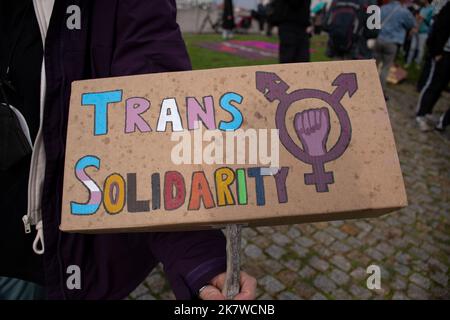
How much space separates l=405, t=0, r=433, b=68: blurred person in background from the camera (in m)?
7.39

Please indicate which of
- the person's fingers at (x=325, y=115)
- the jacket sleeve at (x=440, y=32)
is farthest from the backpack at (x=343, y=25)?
the person's fingers at (x=325, y=115)

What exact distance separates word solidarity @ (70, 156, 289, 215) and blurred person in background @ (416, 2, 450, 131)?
471 centimetres

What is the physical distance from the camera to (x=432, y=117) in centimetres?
561

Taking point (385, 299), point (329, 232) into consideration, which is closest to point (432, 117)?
point (329, 232)

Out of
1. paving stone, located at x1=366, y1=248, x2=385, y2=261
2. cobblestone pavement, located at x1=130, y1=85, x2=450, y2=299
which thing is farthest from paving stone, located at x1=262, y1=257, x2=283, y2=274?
paving stone, located at x1=366, y1=248, x2=385, y2=261

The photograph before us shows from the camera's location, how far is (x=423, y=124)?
5.15m

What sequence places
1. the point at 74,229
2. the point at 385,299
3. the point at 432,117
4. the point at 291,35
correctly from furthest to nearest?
the point at 432,117 < the point at 291,35 < the point at 385,299 < the point at 74,229

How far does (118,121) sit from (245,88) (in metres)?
0.37

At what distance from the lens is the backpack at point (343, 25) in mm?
5730

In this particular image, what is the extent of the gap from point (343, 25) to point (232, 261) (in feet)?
20.1

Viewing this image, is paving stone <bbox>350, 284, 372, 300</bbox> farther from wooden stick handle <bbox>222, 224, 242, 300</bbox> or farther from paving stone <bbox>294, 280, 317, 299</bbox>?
wooden stick handle <bbox>222, 224, 242, 300</bbox>

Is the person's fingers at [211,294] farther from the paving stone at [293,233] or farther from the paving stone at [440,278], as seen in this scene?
the paving stone at [440,278]
